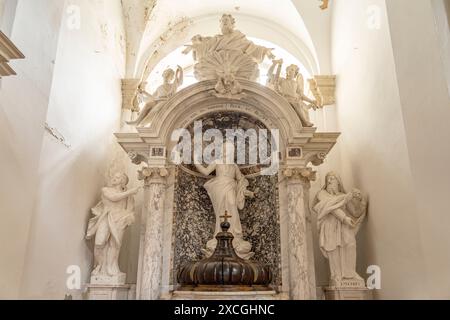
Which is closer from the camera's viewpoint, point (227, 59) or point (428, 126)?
point (428, 126)

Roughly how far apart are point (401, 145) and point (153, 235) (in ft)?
10.6

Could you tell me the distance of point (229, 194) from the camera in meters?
6.05

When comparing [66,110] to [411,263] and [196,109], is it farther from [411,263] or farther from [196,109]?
[411,263]

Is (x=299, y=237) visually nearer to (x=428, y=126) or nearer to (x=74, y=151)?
(x=428, y=126)

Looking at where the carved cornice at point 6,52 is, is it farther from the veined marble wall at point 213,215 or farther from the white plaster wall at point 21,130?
the veined marble wall at point 213,215

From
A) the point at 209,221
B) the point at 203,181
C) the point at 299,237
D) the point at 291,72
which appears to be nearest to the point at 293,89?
the point at 291,72

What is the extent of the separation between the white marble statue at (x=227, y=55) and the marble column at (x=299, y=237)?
5.61 feet

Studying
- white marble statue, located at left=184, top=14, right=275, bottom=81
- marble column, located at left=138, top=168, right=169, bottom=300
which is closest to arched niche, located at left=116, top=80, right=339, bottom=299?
marble column, located at left=138, top=168, right=169, bottom=300

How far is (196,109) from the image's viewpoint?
20.6 ft

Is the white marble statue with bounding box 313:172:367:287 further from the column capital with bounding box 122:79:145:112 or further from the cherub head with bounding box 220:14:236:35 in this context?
the column capital with bounding box 122:79:145:112

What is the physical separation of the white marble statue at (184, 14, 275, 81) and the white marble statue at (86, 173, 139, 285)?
2156 mm

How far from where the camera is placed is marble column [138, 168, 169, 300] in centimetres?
529
